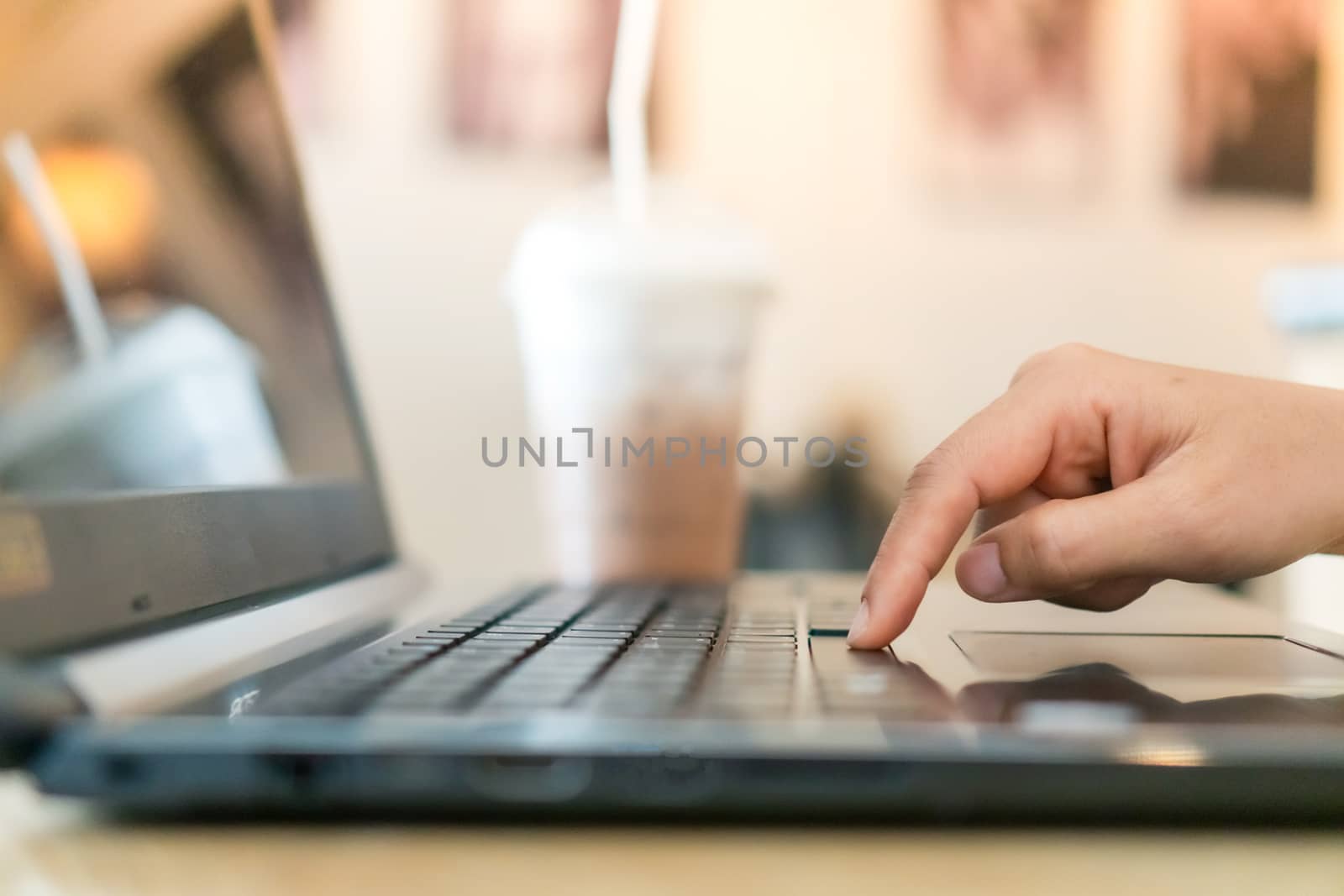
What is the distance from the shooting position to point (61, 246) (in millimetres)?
367

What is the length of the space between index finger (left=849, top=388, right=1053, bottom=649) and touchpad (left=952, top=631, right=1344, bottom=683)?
0.04 metres

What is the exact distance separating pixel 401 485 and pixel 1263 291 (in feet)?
2.64

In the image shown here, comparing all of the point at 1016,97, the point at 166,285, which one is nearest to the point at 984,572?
the point at 166,285

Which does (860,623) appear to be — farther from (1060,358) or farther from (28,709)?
(28,709)

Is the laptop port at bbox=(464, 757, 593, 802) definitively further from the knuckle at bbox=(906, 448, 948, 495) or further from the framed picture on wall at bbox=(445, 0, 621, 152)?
the framed picture on wall at bbox=(445, 0, 621, 152)

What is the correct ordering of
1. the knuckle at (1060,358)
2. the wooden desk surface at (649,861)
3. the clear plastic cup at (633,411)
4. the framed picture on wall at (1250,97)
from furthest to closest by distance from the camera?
the framed picture on wall at (1250,97), the clear plastic cup at (633,411), the knuckle at (1060,358), the wooden desk surface at (649,861)

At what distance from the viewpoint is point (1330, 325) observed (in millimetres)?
835

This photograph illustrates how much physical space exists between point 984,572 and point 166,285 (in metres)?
0.42

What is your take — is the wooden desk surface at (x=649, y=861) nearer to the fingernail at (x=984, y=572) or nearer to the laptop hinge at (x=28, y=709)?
the laptop hinge at (x=28, y=709)

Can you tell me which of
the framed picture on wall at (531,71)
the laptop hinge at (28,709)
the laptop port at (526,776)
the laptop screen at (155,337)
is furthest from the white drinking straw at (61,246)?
the framed picture on wall at (531,71)

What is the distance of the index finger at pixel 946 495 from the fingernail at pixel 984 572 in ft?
0.06

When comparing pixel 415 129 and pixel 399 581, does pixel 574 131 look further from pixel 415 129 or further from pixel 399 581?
pixel 399 581

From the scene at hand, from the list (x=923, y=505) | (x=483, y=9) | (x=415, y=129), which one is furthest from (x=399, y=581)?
(x=483, y=9)

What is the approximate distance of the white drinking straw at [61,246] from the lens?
0.35 meters
